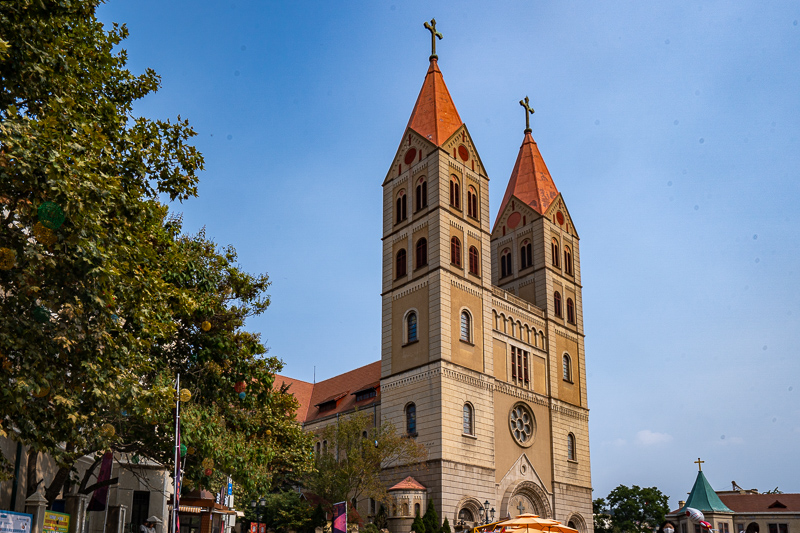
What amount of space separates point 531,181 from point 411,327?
19188 mm

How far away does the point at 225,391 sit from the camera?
24203 mm

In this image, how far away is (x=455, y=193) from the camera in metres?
51.3

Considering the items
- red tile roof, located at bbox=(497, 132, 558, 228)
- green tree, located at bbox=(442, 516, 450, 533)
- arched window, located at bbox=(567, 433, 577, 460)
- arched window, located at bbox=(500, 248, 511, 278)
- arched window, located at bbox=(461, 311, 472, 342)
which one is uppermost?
red tile roof, located at bbox=(497, 132, 558, 228)

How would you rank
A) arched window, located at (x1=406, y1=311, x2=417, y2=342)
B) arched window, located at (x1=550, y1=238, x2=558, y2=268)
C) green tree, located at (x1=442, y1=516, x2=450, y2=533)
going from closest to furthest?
green tree, located at (x1=442, y1=516, x2=450, y2=533) → arched window, located at (x1=406, y1=311, x2=417, y2=342) → arched window, located at (x1=550, y1=238, x2=558, y2=268)

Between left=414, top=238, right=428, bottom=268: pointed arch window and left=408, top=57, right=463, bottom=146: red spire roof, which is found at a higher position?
left=408, top=57, right=463, bottom=146: red spire roof

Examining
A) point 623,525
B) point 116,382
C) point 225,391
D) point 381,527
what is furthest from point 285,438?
point 623,525

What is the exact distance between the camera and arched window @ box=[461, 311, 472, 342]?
47.9 metres

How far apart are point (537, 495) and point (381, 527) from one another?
39.4ft

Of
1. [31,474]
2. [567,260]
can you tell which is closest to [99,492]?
[31,474]

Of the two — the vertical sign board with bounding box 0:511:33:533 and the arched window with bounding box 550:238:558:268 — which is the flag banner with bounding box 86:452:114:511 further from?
the arched window with bounding box 550:238:558:268

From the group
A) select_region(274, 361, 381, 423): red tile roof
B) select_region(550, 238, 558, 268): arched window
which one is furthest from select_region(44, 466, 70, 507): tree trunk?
select_region(550, 238, 558, 268): arched window

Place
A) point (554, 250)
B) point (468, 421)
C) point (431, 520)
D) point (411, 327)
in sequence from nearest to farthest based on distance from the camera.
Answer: point (431, 520) < point (468, 421) < point (411, 327) < point (554, 250)

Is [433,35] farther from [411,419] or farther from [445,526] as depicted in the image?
[445,526]

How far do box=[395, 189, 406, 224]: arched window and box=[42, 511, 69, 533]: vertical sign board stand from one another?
126ft
